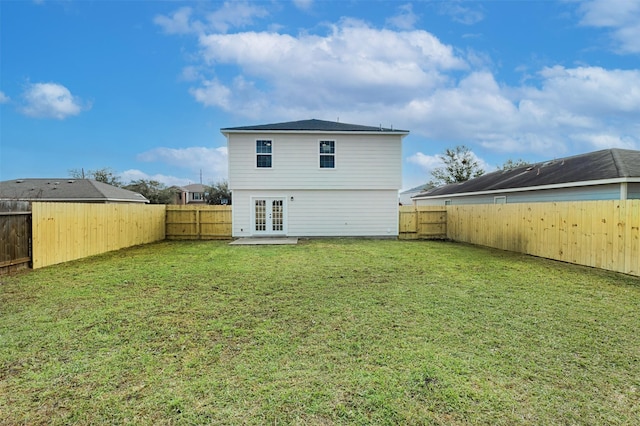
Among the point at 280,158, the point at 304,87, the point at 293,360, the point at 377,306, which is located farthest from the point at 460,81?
the point at 293,360

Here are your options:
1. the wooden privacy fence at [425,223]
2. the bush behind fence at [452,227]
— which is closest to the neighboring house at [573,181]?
the bush behind fence at [452,227]

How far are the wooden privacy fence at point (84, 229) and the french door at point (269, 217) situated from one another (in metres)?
4.79

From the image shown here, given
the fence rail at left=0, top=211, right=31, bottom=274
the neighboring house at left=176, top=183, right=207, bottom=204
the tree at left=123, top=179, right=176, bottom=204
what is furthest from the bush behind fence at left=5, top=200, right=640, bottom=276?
the neighboring house at left=176, top=183, right=207, bottom=204

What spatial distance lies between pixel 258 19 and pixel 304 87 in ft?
19.1

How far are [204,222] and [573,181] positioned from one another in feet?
51.7

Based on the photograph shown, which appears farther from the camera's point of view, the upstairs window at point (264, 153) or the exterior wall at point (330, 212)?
the exterior wall at point (330, 212)

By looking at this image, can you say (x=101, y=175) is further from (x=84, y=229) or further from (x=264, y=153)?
(x=84, y=229)

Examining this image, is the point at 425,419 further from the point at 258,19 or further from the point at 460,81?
the point at 460,81

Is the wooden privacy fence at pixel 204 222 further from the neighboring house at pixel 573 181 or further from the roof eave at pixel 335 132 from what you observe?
the neighboring house at pixel 573 181

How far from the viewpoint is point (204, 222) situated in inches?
651

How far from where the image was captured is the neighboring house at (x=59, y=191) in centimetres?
2125

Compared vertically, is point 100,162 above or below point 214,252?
above

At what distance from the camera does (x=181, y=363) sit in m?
3.28

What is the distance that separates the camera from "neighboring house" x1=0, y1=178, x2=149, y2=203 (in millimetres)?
21250
